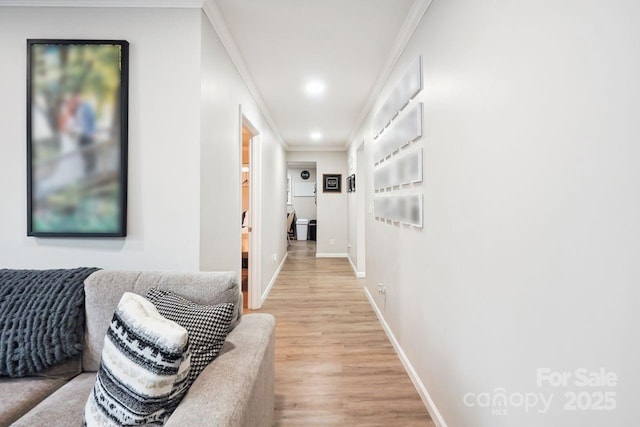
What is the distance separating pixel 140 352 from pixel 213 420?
30cm

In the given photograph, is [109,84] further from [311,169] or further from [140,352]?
[311,169]

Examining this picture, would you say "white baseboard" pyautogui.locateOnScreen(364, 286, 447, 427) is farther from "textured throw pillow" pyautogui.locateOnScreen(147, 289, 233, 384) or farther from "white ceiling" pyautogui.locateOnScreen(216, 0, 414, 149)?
"white ceiling" pyautogui.locateOnScreen(216, 0, 414, 149)

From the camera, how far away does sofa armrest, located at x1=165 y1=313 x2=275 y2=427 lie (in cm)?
90

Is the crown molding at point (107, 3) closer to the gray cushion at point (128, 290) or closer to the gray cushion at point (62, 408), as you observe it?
the gray cushion at point (128, 290)

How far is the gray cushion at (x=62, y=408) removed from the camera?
1.05m

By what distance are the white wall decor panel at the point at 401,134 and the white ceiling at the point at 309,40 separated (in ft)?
1.84

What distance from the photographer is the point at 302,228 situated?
33.3 ft

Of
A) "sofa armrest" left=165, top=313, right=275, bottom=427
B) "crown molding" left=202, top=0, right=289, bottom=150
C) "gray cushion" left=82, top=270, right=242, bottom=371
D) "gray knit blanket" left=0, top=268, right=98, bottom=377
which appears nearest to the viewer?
"sofa armrest" left=165, top=313, right=275, bottom=427

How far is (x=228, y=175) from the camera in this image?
2.48 meters

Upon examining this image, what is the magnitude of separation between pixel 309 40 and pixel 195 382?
2.31 meters

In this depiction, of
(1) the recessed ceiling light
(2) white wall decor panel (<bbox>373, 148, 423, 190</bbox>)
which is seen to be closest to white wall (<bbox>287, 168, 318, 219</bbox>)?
(1) the recessed ceiling light

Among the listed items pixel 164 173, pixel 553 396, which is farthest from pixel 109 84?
pixel 553 396

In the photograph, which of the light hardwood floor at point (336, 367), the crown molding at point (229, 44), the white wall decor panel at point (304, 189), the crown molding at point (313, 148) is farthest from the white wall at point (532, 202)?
the white wall decor panel at point (304, 189)

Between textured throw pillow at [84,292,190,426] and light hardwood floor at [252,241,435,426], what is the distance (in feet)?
3.46
